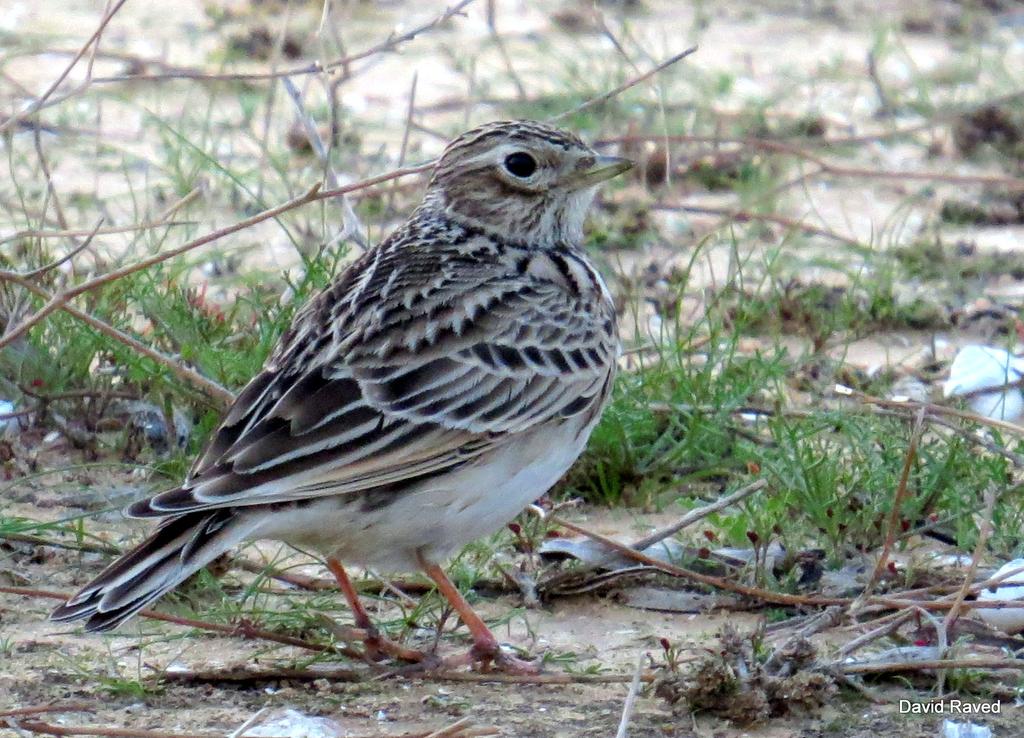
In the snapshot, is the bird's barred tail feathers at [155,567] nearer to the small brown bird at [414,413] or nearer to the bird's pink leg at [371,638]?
the small brown bird at [414,413]

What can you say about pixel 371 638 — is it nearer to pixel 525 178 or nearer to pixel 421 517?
pixel 421 517

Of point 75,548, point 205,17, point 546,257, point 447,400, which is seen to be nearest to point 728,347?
point 546,257

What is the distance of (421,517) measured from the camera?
4.96 m

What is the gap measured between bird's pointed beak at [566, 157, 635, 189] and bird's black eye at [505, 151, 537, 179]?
0.12m

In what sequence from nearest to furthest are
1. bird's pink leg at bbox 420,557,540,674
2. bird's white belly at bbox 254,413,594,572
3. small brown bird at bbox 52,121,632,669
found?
small brown bird at bbox 52,121,632,669
bird's white belly at bbox 254,413,594,572
bird's pink leg at bbox 420,557,540,674

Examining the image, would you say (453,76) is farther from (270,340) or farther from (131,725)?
(131,725)

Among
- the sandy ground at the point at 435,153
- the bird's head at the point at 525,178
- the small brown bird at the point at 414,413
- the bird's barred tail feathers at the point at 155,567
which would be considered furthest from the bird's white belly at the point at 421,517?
the bird's head at the point at 525,178

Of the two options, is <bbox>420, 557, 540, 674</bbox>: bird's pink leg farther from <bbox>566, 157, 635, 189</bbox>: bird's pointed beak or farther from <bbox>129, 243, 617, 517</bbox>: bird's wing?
<bbox>566, 157, 635, 189</bbox>: bird's pointed beak

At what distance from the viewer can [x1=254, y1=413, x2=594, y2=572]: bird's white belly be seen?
15.9 ft

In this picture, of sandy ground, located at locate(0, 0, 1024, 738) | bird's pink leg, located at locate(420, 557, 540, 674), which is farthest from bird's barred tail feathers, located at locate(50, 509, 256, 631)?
bird's pink leg, located at locate(420, 557, 540, 674)

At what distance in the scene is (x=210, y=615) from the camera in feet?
17.1

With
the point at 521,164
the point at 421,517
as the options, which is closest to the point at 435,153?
the point at 521,164

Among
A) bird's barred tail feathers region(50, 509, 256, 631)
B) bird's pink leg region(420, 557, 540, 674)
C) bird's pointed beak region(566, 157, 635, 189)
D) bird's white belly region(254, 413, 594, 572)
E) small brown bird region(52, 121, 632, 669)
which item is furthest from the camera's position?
bird's pointed beak region(566, 157, 635, 189)

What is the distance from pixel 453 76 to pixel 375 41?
683 millimetres
